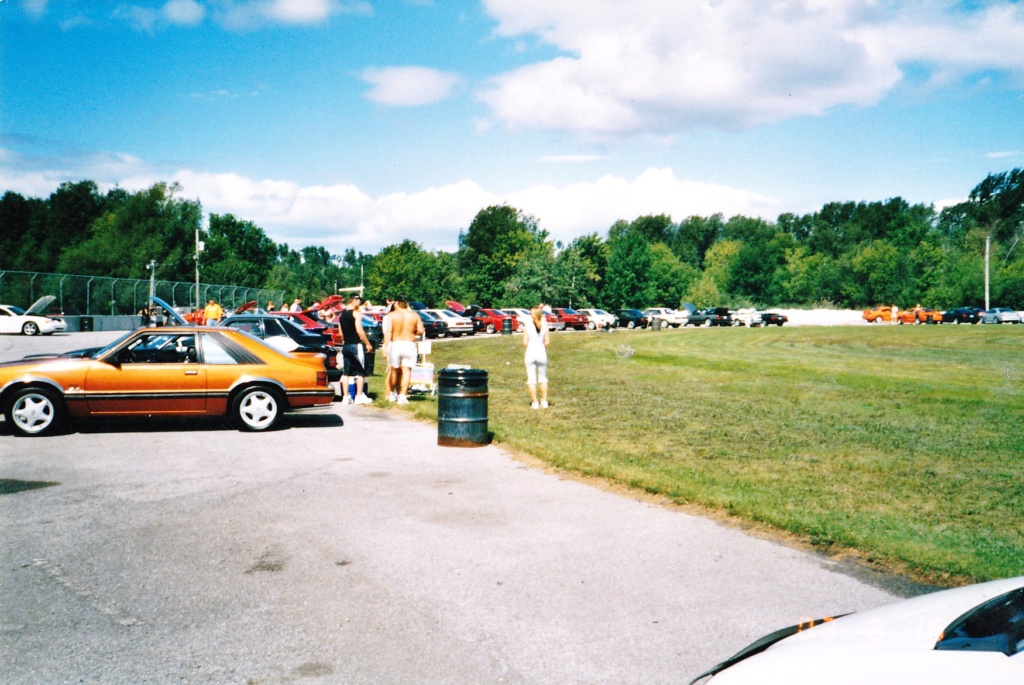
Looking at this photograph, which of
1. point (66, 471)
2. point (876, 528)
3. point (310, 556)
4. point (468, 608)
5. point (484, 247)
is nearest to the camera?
point (468, 608)

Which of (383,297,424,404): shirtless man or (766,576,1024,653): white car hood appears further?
(383,297,424,404): shirtless man

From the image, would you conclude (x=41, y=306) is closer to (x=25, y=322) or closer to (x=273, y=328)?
(x=25, y=322)

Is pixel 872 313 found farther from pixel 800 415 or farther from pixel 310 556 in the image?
pixel 310 556

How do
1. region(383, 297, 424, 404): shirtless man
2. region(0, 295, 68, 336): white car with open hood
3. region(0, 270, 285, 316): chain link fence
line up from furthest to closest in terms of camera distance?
1. region(0, 270, 285, 316): chain link fence
2. region(0, 295, 68, 336): white car with open hood
3. region(383, 297, 424, 404): shirtless man

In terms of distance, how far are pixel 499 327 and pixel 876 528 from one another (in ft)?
154

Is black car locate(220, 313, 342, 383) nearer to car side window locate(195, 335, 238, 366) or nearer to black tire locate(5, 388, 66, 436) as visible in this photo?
car side window locate(195, 335, 238, 366)

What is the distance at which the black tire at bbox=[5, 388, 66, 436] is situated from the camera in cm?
1072

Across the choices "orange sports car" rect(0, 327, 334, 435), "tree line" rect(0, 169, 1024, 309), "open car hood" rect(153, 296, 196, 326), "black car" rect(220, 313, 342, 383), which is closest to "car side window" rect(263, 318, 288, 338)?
"black car" rect(220, 313, 342, 383)

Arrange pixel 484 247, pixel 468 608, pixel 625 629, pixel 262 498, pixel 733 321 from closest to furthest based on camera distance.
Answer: pixel 625 629 → pixel 468 608 → pixel 262 498 → pixel 733 321 → pixel 484 247

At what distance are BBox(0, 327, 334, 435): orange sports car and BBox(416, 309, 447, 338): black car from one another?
31835mm

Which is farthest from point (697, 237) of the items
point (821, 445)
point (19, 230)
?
point (821, 445)

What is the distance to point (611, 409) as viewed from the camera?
579 inches

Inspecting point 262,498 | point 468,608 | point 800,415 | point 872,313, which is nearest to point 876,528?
point 468,608

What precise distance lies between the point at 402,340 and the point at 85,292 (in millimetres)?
40791
